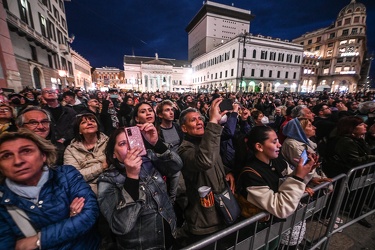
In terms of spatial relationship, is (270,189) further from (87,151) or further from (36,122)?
(36,122)

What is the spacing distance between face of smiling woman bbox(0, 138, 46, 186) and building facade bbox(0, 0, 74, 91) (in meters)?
14.7

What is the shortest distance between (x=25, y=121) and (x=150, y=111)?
1959mm

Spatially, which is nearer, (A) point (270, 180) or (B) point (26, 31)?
(A) point (270, 180)

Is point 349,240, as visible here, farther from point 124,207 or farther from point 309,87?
point 309,87

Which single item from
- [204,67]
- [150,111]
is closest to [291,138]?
[150,111]

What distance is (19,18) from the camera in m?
13.9

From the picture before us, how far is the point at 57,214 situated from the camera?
141cm

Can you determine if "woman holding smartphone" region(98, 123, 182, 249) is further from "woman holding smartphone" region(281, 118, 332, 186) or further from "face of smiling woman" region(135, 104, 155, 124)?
"woman holding smartphone" region(281, 118, 332, 186)

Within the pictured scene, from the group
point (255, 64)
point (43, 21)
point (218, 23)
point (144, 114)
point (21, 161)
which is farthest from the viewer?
point (218, 23)

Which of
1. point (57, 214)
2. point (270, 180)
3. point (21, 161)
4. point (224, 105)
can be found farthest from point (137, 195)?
point (270, 180)

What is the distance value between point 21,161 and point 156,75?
7669 cm

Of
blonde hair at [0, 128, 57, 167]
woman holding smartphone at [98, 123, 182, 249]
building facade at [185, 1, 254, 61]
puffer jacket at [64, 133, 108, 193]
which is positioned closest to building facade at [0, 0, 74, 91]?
puffer jacket at [64, 133, 108, 193]

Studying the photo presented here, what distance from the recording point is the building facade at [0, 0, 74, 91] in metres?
11.5

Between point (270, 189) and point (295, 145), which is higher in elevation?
point (295, 145)
